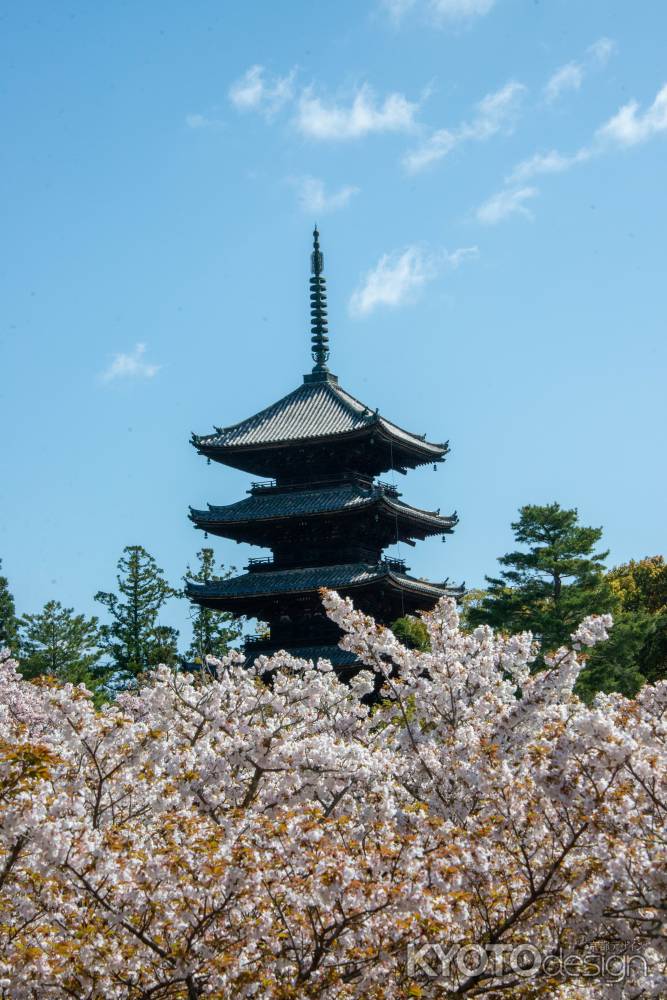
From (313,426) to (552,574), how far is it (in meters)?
11.3

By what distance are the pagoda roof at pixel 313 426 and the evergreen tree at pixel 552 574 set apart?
563 cm

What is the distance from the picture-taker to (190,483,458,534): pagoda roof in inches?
1373

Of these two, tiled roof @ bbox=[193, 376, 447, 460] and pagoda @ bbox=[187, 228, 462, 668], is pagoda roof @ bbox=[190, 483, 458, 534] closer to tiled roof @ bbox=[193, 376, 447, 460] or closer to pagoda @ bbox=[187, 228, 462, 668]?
pagoda @ bbox=[187, 228, 462, 668]

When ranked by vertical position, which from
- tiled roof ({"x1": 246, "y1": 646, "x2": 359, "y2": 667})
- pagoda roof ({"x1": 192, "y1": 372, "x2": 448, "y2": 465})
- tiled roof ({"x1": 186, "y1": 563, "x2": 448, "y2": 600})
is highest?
pagoda roof ({"x1": 192, "y1": 372, "x2": 448, "y2": 465})

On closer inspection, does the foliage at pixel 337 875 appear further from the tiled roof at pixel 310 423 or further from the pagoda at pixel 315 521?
the tiled roof at pixel 310 423

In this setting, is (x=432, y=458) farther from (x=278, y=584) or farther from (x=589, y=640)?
(x=589, y=640)

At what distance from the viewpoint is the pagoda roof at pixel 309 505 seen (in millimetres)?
34875

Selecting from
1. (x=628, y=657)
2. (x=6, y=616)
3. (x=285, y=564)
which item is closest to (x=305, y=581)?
(x=285, y=564)

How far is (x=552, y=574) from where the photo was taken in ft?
141

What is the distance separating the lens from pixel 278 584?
116ft

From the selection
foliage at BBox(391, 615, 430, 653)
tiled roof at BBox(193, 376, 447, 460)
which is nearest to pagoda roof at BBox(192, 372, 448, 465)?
tiled roof at BBox(193, 376, 447, 460)

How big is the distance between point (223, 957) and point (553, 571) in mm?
35055

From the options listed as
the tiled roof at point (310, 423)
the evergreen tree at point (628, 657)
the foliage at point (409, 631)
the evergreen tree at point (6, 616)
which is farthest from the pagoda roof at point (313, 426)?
the evergreen tree at point (6, 616)

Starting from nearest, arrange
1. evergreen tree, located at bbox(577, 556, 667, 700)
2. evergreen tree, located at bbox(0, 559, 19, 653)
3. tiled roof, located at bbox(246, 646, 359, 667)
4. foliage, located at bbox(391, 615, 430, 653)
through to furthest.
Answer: tiled roof, located at bbox(246, 646, 359, 667) → foliage, located at bbox(391, 615, 430, 653) → evergreen tree, located at bbox(577, 556, 667, 700) → evergreen tree, located at bbox(0, 559, 19, 653)
